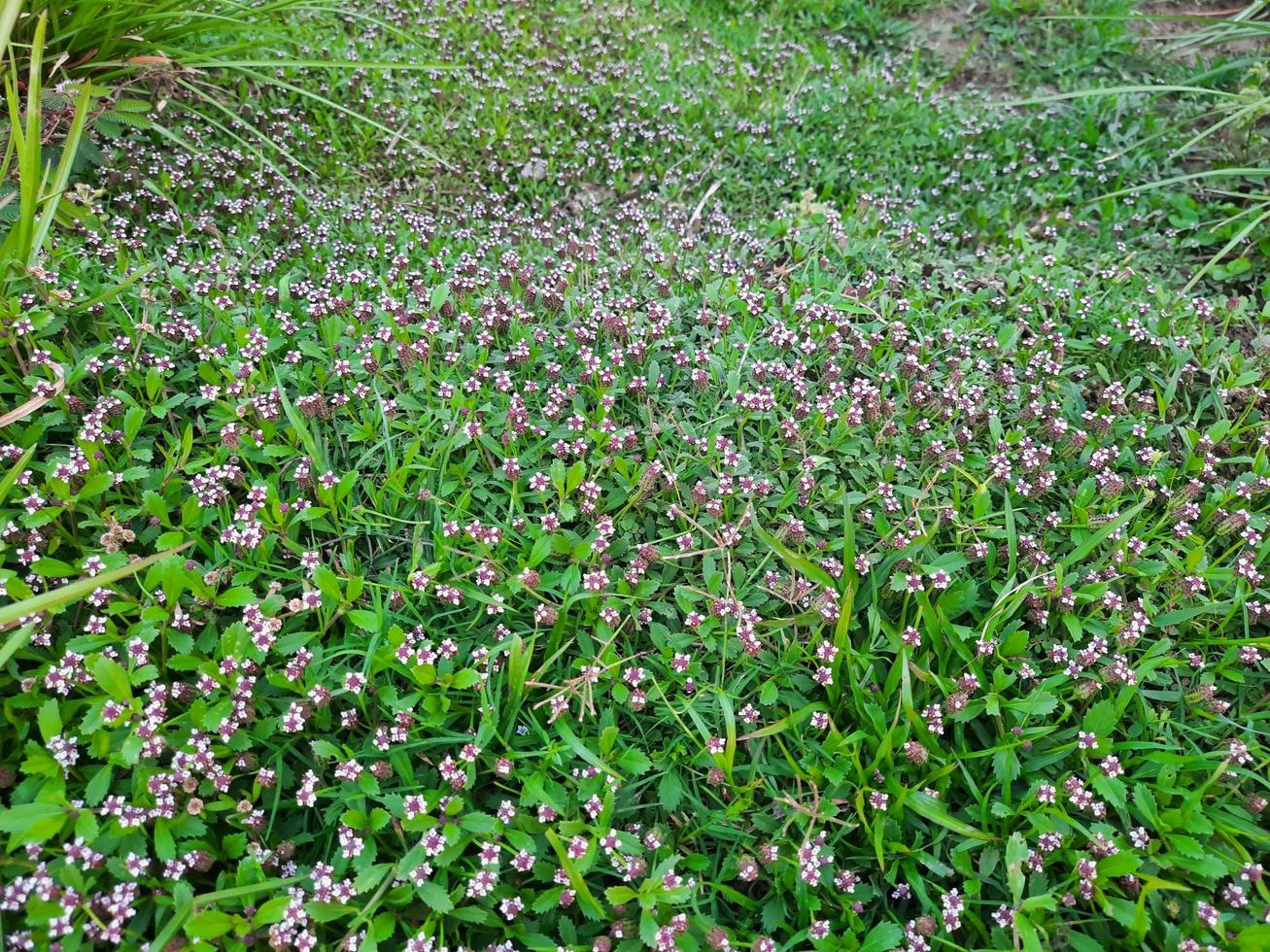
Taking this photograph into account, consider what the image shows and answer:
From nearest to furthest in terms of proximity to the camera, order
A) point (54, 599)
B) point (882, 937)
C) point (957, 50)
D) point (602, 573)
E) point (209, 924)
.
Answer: point (209, 924) < point (54, 599) < point (882, 937) < point (602, 573) < point (957, 50)

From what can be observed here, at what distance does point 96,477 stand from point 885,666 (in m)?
2.65

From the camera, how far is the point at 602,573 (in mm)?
2779

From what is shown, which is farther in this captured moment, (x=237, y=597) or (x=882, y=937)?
(x=237, y=597)

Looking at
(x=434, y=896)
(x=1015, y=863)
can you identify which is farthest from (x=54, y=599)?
(x=1015, y=863)

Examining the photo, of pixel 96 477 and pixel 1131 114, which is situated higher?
pixel 1131 114

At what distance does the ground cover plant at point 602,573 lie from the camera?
231cm

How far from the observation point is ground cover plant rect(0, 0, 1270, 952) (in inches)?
91.0

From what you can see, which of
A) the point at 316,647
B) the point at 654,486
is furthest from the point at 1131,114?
the point at 316,647

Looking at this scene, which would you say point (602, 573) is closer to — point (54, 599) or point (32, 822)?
point (54, 599)

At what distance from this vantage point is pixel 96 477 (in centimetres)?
265

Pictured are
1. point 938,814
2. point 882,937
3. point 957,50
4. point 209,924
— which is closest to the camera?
point 209,924

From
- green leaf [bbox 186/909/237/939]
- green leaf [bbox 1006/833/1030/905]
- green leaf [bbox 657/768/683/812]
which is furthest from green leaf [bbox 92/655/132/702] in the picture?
green leaf [bbox 1006/833/1030/905]

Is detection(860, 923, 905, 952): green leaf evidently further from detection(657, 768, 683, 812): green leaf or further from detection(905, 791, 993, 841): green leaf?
detection(657, 768, 683, 812): green leaf

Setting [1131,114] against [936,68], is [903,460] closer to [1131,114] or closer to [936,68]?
[1131,114]
